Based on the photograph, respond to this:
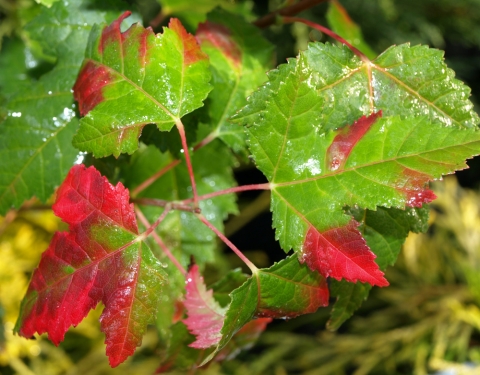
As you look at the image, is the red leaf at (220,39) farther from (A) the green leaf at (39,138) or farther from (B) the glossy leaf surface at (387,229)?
(B) the glossy leaf surface at (387,229)

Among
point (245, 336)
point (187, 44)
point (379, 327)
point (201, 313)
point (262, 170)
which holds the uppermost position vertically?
point (187, 44)

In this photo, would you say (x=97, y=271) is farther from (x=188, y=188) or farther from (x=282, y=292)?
(x=188, y=188)

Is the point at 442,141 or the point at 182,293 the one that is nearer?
the point at 442,141

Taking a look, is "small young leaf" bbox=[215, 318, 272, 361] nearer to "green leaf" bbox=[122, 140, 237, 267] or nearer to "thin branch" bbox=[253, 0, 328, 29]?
"green leaf" bbox=[122, 140, 237, 267]

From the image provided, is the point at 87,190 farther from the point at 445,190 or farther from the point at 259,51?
the point at 445,190

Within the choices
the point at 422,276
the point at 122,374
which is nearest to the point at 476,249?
the point at 422,276

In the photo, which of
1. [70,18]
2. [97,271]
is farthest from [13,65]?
[97,271]

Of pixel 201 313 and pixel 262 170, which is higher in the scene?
pixel 262 170
